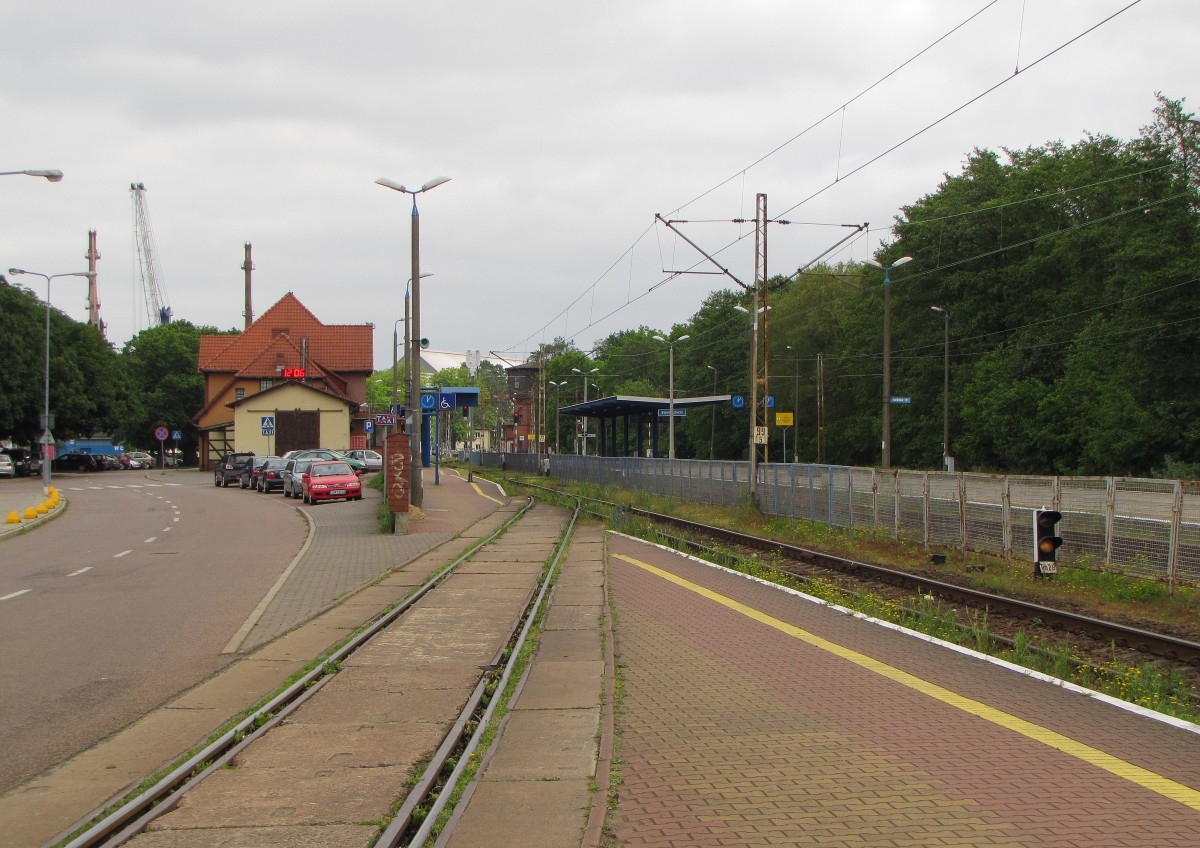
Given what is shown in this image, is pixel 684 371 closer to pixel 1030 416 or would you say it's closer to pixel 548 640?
pixel 1030 416

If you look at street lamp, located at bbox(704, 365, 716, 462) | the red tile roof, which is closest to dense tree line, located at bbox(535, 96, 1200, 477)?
street lamp, located at bbox(704, 365, 716, 462)

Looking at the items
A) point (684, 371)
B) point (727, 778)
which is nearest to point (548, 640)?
point (727, 778)

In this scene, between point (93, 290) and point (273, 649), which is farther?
point (93, 290)

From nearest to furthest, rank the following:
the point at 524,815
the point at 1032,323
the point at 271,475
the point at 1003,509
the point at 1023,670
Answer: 1. the point at 524,815
2. the point at 1023,670
3. the point at 1003,509
4. the point at 271,475
5. the point at 1032,323

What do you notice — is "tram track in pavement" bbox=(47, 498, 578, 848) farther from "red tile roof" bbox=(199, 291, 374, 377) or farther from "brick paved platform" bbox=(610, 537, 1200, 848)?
"red tile roof" bbox=(199, 291, 374, 377)

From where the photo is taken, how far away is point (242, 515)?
106 feet

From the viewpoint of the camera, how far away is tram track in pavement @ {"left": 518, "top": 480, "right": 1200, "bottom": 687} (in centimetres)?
1066

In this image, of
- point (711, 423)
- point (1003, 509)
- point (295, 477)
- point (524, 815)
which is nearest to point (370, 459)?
point (295, 477)

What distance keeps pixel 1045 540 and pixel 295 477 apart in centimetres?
3196

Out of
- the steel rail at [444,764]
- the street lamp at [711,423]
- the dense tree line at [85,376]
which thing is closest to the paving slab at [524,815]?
the steel rail at [444,764]

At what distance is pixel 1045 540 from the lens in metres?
15.7

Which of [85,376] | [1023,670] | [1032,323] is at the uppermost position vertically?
[1032,323]

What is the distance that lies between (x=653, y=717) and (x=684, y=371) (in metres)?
97.1

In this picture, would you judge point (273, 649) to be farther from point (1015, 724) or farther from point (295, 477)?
point (295, 477)
